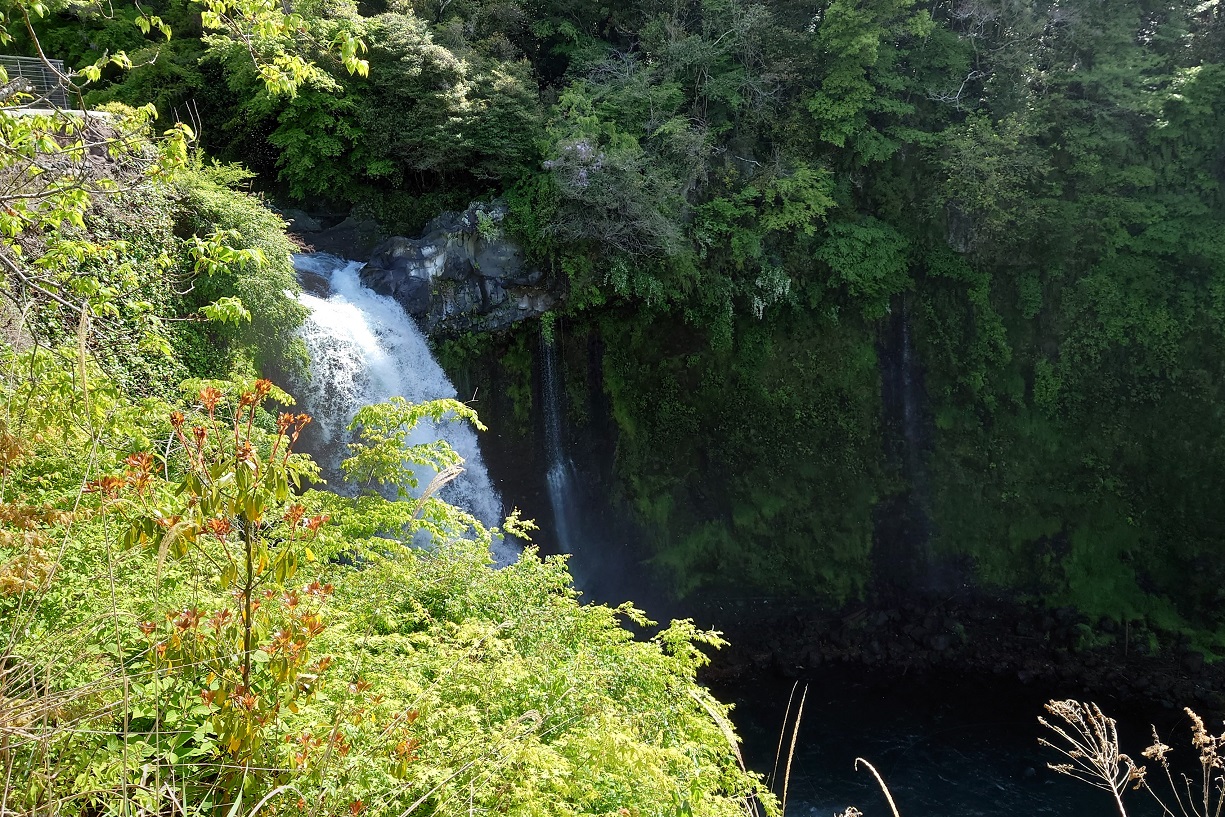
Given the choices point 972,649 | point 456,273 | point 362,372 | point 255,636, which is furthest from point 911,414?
point 255,636

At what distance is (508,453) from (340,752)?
33.0ft

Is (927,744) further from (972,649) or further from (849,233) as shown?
(849,233)

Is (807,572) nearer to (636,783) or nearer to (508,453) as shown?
(508,453)

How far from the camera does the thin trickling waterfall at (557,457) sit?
13000mm

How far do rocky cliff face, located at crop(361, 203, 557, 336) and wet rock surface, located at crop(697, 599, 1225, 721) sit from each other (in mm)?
6523

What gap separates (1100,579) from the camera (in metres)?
13.3

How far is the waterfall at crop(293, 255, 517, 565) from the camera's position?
10531 millimetres

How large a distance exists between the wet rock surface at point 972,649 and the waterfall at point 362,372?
4535 mm

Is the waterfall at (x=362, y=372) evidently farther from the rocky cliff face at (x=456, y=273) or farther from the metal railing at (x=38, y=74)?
the metal railing at (x=38, y=74)

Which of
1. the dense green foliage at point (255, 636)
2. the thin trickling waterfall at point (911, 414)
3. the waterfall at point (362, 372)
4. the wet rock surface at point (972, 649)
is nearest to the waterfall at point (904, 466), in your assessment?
the thin trickling waterfall at point (911, 414)

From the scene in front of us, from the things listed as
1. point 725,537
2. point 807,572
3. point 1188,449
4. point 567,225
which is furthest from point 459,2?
point 1188,449

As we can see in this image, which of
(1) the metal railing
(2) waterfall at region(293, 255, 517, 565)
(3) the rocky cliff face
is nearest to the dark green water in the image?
(2) waterfall at region(293, 255, 517, 565)

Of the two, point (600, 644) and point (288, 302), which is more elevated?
point (288, 302)

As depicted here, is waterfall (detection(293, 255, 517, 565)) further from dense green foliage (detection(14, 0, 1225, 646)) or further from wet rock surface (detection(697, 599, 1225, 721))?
wet rock surface (detection(697, 599, 1225, 721))
